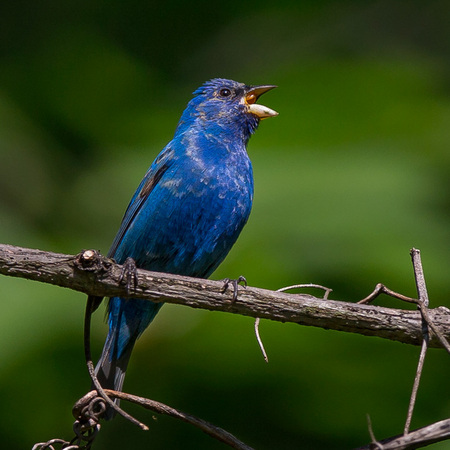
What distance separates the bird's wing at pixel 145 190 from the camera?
4441 millimetres

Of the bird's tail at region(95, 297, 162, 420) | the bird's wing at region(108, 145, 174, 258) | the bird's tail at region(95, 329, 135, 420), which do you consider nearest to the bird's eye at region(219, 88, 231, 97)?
the bird's wing at region(108, 145, 174, 258)

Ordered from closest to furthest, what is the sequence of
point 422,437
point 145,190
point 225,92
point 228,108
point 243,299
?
1. point 422,437
2. point 243,299
3. point 145,190
4. point 228,108
5. point 225,92

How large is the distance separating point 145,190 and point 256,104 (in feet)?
3.41

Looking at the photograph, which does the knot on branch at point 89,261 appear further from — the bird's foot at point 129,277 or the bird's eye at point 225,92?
the bird's eye at point 225,92

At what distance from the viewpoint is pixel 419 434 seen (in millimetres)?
2359

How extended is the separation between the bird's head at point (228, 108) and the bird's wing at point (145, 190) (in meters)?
0.46

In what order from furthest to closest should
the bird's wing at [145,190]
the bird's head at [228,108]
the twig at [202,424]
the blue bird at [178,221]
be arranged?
the bird's head at [228,108], the bird's wing at [145,190], the blue bird at [178,221], the twig at [202,424]

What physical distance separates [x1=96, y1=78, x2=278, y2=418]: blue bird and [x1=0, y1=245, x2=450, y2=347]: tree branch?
1.22 metres

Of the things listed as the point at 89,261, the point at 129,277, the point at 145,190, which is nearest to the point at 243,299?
the point at 129,277

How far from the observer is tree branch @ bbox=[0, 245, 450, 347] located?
9.46 feet

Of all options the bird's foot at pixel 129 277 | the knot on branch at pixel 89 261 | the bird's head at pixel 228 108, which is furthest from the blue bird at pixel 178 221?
the knot on branch at pixel 89 261

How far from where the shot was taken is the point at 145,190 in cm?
451

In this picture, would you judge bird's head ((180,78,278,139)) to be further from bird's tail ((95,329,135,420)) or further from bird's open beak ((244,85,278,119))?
bird's tail ((95,329,135,420))

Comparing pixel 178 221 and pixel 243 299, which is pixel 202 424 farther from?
pixel 178 221
